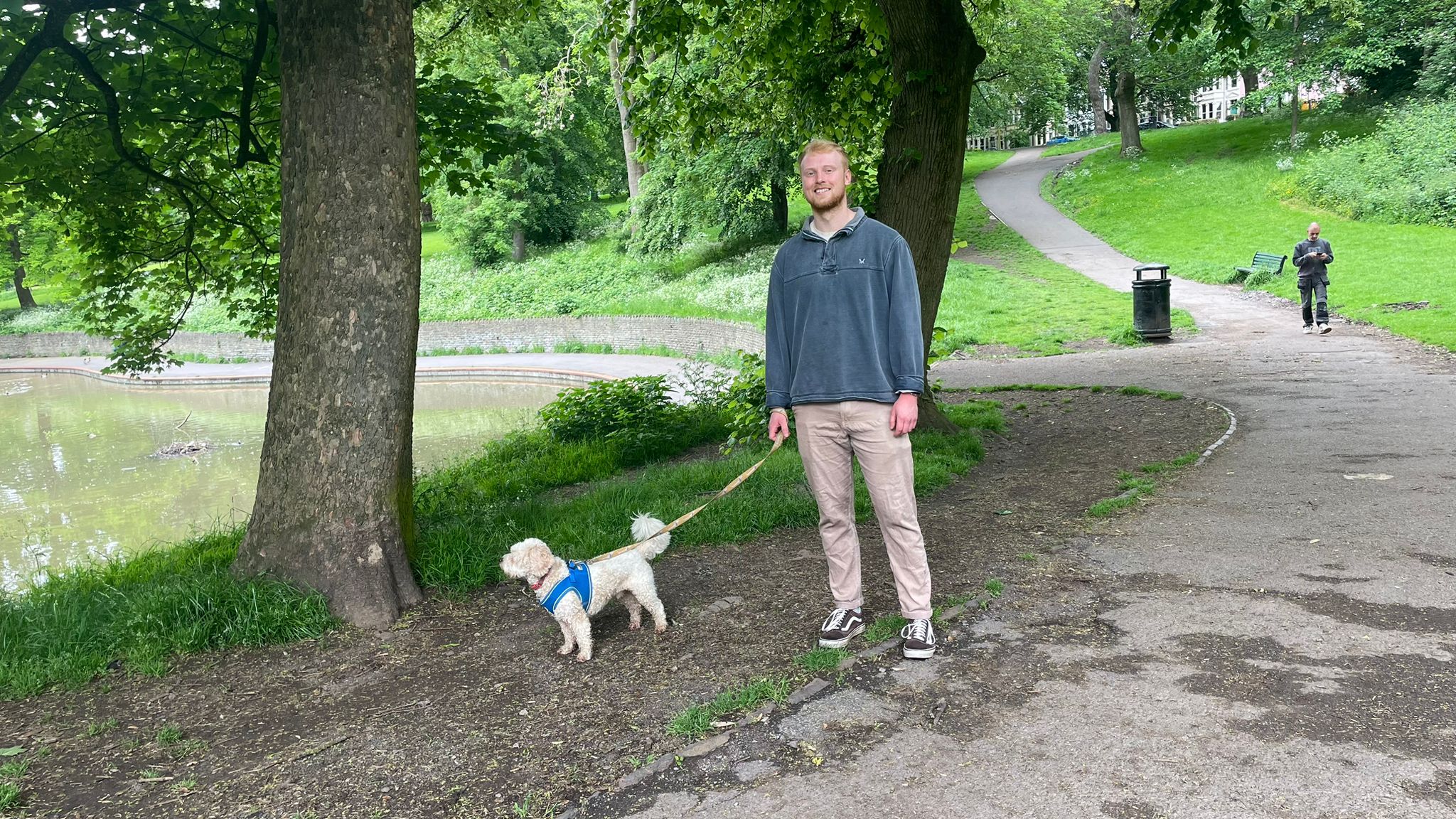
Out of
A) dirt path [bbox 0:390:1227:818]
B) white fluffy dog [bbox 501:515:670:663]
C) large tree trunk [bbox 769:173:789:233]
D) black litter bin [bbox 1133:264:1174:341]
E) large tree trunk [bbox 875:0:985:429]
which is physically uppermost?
large tree trunk [bbox 769:173:789:233]

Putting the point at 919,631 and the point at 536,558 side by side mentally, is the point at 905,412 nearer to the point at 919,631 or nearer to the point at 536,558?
the point at 919,631

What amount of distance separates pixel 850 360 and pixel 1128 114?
44.3m

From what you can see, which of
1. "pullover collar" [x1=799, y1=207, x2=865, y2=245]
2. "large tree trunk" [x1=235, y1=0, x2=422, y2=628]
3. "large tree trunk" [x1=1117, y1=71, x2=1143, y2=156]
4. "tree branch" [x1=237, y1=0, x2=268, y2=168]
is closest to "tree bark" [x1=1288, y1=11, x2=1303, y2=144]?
"large tree trunk" [x1=1117, y1=71, x2=1143, y2=156]

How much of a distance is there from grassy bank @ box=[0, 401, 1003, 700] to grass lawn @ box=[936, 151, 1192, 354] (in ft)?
24.8

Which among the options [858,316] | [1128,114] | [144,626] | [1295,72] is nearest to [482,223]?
[1128,114]

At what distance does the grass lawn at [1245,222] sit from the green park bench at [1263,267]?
27 cm

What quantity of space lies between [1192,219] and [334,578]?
33090 mm

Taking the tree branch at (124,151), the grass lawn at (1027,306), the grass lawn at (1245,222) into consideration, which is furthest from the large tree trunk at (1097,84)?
the tree branch at (124,151)

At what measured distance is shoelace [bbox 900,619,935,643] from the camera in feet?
14.5

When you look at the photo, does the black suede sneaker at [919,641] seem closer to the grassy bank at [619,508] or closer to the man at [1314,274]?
the grassy bank at [619,508]

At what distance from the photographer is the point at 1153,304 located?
58.2 ft

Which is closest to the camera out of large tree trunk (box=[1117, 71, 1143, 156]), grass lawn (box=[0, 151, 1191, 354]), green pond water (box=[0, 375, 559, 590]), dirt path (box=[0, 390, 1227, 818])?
dirt path (box=[0, 390, 1227, 818])

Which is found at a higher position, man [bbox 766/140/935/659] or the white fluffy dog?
man [bbox 766/140/935/659]

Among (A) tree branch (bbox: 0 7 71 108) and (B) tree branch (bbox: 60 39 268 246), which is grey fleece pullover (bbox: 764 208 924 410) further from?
(B) tree branch (bbox: 60 39 268 246)
